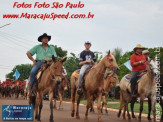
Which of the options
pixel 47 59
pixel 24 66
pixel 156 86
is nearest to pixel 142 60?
pixel 156 86

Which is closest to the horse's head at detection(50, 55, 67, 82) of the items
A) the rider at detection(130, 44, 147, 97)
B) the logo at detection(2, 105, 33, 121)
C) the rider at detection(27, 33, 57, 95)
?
the rider at detection(27, 33, 57, 95)

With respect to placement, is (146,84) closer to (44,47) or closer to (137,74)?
(137,74)

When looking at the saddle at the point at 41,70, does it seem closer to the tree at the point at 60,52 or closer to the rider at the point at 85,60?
the rider at the point at 85,60

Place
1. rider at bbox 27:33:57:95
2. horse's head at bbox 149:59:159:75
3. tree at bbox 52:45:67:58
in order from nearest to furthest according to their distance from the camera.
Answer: horse's head at bbox 149:59:159:75 → rider at bbox 27:33:57:95 → tree at bbox 52:45:67:58

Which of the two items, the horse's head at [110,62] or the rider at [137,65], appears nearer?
the horse's head at [110,62]

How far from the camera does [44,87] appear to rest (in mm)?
11742

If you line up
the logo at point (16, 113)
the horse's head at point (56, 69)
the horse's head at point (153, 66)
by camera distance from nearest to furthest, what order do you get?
the logo at point (16, 113)
the horse's head at point (56, 69)
the horse's head at point (153, 66)

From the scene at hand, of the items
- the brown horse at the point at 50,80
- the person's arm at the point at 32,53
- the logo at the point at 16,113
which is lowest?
the logo at the point at 16,113

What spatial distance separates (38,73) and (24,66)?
346 feet

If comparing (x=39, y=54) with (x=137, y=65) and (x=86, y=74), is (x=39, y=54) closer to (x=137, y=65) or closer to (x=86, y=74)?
(x=86, y=74)

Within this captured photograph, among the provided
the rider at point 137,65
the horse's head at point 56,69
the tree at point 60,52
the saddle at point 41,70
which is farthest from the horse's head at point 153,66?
the tree at point 60,52

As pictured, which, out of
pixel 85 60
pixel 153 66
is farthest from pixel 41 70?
pixel 153 66

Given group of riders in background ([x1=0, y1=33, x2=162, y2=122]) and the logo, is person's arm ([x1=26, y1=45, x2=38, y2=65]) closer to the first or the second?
group of riders in background ([x1=0, y1=33, x2=162, y2=122])

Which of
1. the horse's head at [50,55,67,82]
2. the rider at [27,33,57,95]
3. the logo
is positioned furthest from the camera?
the rider at [27,33,57,95]
